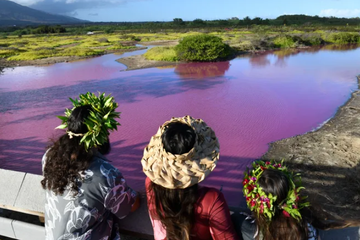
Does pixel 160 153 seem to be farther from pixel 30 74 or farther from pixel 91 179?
pixel 30 74

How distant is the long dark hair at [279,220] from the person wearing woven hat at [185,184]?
0.61 feet

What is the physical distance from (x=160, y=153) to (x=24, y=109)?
7.47 metres

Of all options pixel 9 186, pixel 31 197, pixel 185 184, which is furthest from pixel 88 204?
pixel 9 186

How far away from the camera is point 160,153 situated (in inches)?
48.7

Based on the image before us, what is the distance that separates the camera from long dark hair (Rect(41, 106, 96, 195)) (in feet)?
4.84

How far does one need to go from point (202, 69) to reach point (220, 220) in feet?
39.5

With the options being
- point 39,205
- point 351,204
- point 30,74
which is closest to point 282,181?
point 39,205

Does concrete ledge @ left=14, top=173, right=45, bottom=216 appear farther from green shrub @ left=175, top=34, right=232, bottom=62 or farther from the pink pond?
green shrub @ left=175, top=34, right=232, bottom=62

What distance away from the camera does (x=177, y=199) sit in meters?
1.26

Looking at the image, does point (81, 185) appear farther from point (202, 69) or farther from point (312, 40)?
point (312, 40)

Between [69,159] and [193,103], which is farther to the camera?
[193,103]

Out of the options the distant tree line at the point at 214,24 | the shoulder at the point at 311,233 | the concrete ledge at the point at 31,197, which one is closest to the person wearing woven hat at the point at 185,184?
the shoulder at the point at 311,233

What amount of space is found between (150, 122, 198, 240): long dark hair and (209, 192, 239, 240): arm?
0.32 ft

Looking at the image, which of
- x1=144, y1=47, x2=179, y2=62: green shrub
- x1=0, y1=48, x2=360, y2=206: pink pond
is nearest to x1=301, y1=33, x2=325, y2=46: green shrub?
x1=0, y1=48, x2=360, y2=206: pink pond
